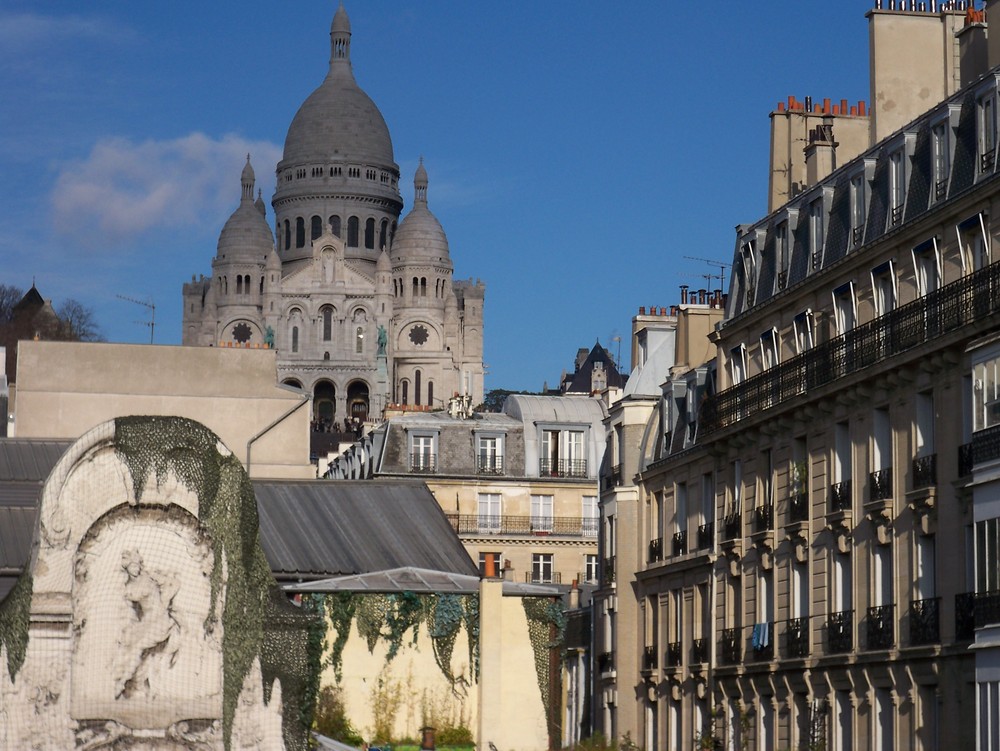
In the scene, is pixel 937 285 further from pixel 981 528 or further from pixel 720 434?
pixel 720 434

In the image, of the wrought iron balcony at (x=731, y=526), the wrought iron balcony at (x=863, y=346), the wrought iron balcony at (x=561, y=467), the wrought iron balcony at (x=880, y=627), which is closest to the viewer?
the wrought iron balcony at (x=863, y=346)

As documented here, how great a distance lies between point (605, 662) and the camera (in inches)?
2020

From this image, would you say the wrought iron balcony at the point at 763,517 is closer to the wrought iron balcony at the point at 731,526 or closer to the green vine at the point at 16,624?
the wrought iron balcony at the point at 731,526

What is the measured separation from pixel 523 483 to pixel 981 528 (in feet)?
141

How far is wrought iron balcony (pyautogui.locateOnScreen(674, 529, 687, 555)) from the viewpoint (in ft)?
155

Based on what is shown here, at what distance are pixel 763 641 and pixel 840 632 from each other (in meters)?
4.22

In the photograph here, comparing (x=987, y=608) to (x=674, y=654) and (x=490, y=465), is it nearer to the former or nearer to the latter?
(x=674, y=654)

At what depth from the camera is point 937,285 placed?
3434cm

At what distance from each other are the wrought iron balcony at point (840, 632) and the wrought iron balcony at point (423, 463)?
118 ft

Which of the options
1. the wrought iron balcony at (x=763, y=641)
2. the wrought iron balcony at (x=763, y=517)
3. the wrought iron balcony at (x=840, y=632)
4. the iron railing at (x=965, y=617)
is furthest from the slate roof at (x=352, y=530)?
the iron railing at (x=965, y=617)

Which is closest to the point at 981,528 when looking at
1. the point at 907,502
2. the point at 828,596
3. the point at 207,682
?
the point at 907,502

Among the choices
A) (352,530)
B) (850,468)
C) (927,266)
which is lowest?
(352,530)

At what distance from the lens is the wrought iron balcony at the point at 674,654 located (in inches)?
1827

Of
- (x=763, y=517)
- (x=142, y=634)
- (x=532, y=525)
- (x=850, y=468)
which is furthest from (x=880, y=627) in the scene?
(x=532, y=525)
